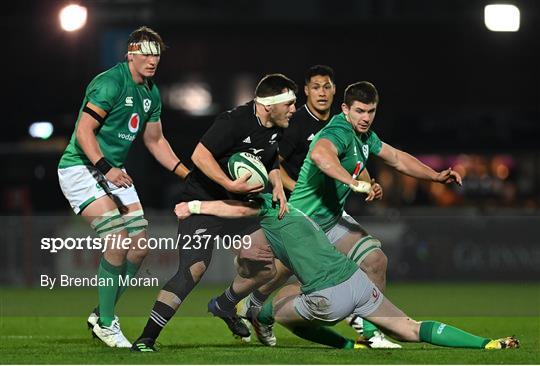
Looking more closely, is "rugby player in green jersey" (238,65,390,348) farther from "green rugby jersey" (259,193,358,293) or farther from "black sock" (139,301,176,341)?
"black sock" (139,301,176,341)

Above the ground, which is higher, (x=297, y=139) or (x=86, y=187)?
(x=297, y=139)

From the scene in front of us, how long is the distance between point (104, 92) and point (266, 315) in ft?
6.66

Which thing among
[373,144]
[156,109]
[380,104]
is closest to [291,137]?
[373,144]

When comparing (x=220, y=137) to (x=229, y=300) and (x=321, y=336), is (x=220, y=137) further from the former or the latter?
(x=321, y=336)

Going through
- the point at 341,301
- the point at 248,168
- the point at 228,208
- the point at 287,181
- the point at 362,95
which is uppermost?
the point at 362,95

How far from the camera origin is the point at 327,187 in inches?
460

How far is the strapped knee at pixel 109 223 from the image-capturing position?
450 inches

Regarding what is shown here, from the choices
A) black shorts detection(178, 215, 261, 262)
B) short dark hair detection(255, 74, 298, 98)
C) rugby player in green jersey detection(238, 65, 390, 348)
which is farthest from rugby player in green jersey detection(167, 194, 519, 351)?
rugby player in green jersey detection(238, 65, 390, 348)

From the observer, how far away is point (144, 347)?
10539 millimetres

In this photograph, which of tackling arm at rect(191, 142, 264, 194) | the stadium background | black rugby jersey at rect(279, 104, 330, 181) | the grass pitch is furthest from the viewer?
the stadium background

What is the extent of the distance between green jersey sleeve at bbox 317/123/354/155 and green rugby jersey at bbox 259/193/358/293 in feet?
1.94

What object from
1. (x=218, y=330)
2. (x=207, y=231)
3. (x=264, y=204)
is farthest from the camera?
(x=218, y=330)

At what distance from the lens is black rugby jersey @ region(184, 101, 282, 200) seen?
1098cm

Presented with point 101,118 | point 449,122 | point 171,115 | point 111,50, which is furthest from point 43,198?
point 101,118
